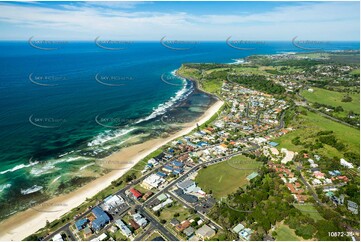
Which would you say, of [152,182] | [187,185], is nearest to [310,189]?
[187,185]

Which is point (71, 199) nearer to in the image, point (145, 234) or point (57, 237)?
point (57, 237)

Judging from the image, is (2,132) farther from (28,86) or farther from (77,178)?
(28,86)

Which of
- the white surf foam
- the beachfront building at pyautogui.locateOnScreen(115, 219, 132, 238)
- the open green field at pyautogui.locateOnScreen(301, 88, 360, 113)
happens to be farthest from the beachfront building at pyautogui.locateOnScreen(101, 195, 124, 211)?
the open green field at pyautogui.locateOnScreen(301, 88, 360, 113)

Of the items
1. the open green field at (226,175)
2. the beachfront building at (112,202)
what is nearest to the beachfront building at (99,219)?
the beachfront building at (112,202)

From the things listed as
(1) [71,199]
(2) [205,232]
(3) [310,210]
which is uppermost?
(3) [310,210]

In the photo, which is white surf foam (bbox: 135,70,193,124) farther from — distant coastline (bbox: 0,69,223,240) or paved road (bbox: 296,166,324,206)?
paved road (bbox: 296,166,324,206)

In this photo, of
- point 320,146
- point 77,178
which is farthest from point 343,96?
point 77,178

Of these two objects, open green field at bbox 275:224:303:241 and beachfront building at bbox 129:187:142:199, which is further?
beachfront building at bbox 129:187:142:199
